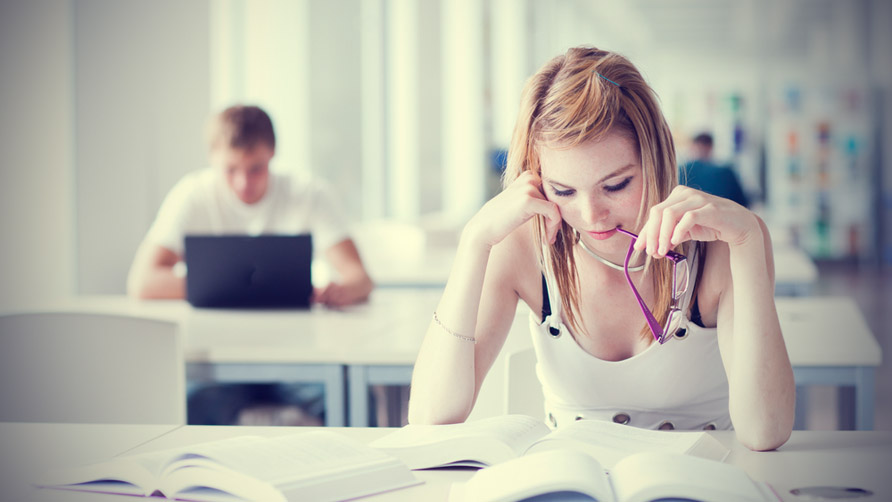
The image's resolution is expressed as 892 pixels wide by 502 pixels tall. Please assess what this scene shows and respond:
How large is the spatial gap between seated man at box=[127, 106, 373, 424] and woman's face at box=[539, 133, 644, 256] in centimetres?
128

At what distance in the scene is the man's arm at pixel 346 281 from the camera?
2525 mm

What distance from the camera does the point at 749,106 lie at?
9.95 metres

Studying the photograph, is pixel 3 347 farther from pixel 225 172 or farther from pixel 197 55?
pixel 197 55

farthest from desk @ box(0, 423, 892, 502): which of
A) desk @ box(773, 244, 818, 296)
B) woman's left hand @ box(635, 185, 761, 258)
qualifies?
desk @ box(773, 244, 818, 296)

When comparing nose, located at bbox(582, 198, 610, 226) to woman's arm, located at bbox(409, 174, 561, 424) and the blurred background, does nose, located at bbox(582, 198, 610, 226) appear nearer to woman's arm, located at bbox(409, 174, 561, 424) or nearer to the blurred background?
woman's arm, located at bbox(409, 174, 561, 424)

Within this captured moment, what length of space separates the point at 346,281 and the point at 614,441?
1663mm

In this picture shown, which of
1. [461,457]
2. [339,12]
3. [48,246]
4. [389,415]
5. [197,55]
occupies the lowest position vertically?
[389,415]

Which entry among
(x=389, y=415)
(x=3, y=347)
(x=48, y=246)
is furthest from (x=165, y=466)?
(x=48, y=246)

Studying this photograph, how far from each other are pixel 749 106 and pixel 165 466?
9948 millimetres

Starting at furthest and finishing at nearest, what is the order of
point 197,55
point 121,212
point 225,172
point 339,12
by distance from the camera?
point 339,12, point 197,55, point 121,212, point 225,172

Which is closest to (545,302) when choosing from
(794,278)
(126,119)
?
(794,278)

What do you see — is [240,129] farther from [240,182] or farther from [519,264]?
[519,264]

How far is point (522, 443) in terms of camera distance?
1086 mm

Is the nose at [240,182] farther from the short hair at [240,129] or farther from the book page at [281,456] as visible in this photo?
the book page at [281,456]
